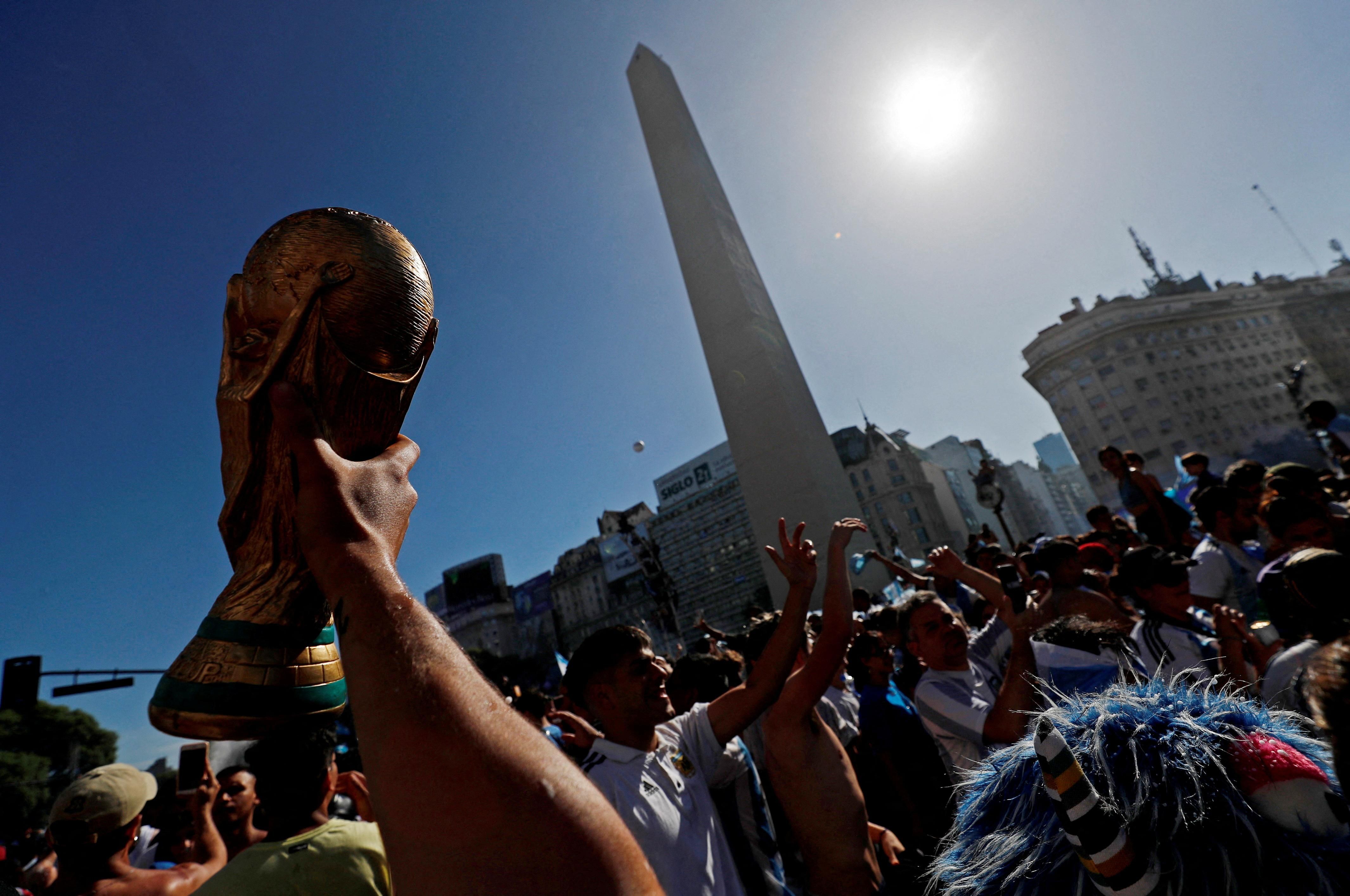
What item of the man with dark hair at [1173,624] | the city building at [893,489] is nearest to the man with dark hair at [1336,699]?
the man with dark hair at [1173,624]

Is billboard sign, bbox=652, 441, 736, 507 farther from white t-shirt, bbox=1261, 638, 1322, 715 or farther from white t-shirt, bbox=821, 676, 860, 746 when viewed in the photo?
white t-shirt, bbox=1261, 638, 1322, 715

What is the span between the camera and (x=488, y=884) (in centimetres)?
40

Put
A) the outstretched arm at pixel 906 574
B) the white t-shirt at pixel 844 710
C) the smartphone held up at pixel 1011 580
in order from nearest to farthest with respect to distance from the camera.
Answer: the white t-shirt at pixel 844 710 → the smartphone held up at pixel 1011 580 → the outstretched arm at pixel 906 574

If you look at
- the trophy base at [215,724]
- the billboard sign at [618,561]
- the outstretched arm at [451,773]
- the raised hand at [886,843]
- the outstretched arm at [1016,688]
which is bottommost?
the raised hand at [886,843]

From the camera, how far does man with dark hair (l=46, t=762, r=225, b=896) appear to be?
2385mm

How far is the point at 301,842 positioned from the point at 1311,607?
3.63 meters

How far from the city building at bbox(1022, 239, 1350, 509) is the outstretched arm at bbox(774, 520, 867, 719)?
57.4 m

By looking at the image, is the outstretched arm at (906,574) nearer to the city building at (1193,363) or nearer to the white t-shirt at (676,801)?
the white t-shirt at (676,801)

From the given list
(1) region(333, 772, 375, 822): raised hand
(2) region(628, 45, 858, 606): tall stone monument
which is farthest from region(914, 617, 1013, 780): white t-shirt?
(2) region(628, 45, 858, 606): tall stone monument

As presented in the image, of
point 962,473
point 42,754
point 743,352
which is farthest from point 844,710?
point 962,473

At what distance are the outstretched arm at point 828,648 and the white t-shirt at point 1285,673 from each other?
1.51 meters

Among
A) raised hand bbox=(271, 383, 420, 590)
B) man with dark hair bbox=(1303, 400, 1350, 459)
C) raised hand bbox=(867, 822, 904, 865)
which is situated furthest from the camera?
man with dark hair bbox=(1303, 400, 1350, 459)

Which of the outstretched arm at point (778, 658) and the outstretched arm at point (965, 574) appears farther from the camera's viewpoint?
the outstretched arm at point (965, 574)

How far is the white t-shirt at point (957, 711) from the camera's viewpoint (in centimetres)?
288
